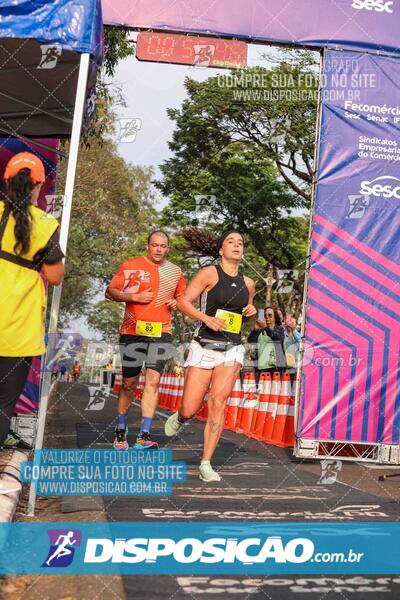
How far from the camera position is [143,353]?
8664 mm

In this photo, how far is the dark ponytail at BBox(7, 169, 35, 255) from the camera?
489cm

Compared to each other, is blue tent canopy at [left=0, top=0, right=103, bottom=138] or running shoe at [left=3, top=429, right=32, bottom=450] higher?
blue tent canopy at [left=0, top=0, right=103, bottom=138]

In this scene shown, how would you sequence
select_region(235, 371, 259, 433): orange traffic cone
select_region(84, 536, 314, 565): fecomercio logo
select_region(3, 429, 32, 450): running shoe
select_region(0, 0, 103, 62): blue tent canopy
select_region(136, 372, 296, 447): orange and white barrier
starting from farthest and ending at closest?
select_region(235, 371, 259, 433): orange traffic cone < select_region(136, 372, 296, 447): orange and white barrier < select_region(3, 429, 32, 450): running shoe < select_region(0, 0, 103, 62): blue tent canopy < select_region(84, 536, 314, 565): fecomercio logo

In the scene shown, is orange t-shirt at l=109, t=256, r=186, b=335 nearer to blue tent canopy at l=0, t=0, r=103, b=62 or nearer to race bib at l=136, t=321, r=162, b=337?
race bib at l=136, t=321, r=162, b=337

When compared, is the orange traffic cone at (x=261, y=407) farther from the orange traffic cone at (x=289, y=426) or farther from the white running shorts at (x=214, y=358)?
the white running shorts at (x=214, y=358)

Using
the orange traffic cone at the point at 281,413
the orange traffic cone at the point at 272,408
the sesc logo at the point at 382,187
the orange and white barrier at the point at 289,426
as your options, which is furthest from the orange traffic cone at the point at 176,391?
the sesc logo at the point at 382,187

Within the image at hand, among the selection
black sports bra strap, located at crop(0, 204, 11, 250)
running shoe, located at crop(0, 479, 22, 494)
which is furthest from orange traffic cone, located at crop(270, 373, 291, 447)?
black sports bra strap, located at crop(0, 204, 11, 250)

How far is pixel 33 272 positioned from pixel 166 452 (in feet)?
15.1

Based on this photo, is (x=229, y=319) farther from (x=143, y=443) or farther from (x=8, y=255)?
(x=8, y=255)

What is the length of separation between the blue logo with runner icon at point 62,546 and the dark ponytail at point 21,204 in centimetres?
148

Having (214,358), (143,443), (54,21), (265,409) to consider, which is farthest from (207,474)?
(265,409)

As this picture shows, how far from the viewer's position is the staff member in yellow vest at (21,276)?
4.87 m

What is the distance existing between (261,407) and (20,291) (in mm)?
8490

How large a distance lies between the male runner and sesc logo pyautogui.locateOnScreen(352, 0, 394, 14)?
Result: 3186 millimetres
